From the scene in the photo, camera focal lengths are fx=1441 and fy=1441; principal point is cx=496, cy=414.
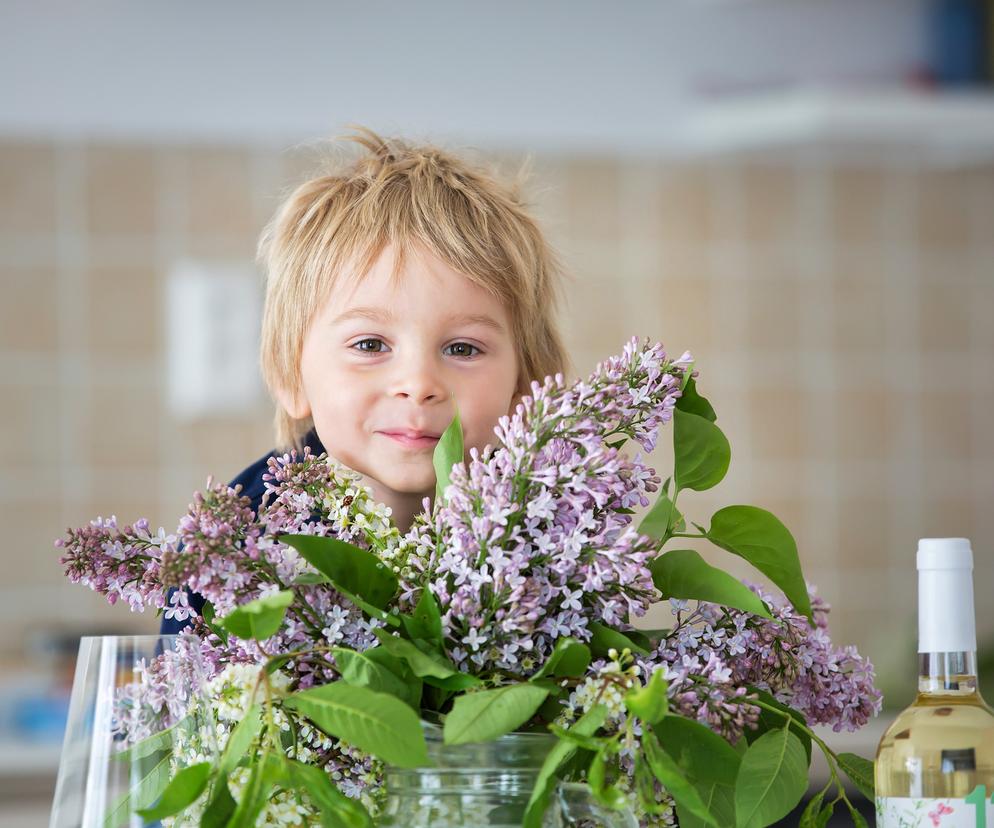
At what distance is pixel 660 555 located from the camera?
1.95 feet

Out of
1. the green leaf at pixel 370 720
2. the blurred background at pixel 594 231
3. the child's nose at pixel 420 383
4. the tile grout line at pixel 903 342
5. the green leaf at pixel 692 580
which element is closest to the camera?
the green leaf at pixel 370 720

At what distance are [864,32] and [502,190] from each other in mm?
2334

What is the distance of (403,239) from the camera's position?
0.85 meters

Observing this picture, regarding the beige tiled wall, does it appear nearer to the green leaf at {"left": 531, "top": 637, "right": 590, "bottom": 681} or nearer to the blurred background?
the blurred background

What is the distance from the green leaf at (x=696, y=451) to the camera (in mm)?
606

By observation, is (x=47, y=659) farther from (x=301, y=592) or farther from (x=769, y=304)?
(x=301, y=592)

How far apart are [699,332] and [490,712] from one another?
2540 millimetres

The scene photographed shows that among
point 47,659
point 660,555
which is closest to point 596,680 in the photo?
point 660,555

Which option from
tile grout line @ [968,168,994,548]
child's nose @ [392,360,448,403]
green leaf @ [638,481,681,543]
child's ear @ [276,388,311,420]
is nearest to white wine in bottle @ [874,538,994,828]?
A: green leaf @ [638,481,681,543]

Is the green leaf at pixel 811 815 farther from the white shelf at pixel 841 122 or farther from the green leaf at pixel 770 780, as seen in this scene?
the white shelf at pixel 841 122

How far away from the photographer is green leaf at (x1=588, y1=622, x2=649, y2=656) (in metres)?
0.56

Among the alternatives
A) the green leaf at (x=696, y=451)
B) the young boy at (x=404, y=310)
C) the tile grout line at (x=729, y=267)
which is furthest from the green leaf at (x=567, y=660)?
the tile grout line at (x=729, y=267)

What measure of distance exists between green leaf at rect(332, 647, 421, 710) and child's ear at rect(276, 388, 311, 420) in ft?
1.41

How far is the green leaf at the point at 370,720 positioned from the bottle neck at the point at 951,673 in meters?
0.22
